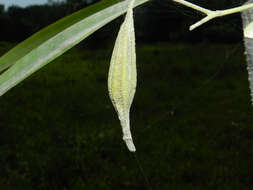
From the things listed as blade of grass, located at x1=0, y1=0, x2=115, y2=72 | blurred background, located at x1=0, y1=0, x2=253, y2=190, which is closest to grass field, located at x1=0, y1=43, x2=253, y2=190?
blurred background, located at x1=0, y1=0, x2=253, y2=190

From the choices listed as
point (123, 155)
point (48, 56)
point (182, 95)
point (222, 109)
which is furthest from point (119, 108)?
point (182, 95)

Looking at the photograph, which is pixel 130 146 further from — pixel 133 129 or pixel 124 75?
pixel 133 129

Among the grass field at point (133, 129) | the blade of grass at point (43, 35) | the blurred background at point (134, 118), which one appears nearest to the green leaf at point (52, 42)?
the blade of grass at point (43, 35)

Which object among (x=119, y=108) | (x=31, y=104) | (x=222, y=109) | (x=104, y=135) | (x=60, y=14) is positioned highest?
(x=119, y=108)

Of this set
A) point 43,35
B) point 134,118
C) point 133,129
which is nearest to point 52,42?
point 43,35

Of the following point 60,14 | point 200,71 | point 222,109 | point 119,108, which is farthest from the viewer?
point 200,71

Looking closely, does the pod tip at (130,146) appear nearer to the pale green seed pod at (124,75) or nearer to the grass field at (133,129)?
the pale green seed pod at (124,75)

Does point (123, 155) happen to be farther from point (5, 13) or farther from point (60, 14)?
point (5, 13)
